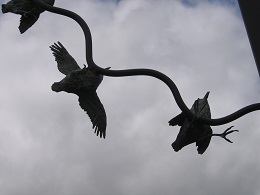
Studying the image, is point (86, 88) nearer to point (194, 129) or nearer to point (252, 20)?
point (194, 129)

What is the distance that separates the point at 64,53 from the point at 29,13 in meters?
0.36

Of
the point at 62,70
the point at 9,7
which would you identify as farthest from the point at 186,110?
the point at 9,7

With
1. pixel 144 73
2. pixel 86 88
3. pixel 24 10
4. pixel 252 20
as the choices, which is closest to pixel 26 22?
pixel 24 10

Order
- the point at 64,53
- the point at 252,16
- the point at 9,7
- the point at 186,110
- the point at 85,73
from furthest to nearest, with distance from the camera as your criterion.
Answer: the point at 64,53 < the point at 9,7 < the point at 85,73 < the point at 186,110 < the point at 252,16

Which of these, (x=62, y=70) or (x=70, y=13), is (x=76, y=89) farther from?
(x=70, y=13)

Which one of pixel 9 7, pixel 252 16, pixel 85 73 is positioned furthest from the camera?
pixel 9 7

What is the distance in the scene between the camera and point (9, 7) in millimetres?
2398

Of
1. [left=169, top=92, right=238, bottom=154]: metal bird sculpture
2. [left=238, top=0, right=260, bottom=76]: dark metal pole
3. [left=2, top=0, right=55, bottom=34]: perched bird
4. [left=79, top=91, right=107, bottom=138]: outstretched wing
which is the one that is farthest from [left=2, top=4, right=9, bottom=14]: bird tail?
[left=238, top=0, right=260, bottom=76]: dark metal pole

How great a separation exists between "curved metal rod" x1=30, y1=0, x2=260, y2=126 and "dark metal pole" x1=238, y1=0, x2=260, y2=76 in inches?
10.7

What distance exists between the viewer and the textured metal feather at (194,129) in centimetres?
194

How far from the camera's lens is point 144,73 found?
202 centimetres

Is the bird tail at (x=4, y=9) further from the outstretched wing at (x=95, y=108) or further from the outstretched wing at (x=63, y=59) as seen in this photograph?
the outstretched wing at (x=95, y=108)

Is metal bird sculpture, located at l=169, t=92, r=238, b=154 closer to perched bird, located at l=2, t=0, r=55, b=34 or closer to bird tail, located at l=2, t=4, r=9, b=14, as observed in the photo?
perched bird, located at l=2, t=0, r=55, b=34

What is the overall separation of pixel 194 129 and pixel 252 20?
1.95 ft
